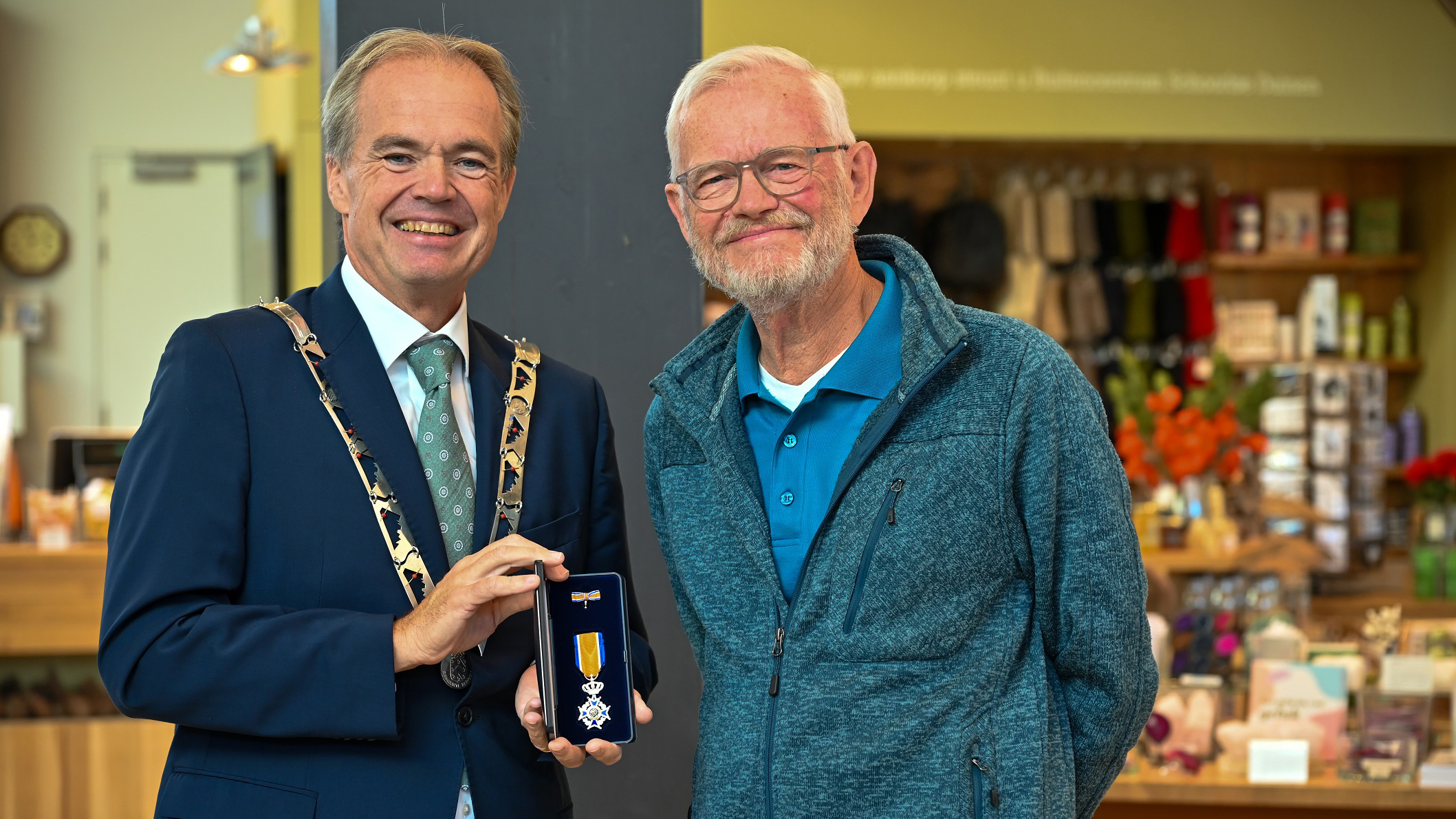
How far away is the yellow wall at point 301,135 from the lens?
6.58 metres

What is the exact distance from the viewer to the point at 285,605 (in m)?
1.43

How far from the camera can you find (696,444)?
1729mm

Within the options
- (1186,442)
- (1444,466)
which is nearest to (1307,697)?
(1186,442)

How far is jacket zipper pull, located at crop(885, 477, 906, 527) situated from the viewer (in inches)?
60.1

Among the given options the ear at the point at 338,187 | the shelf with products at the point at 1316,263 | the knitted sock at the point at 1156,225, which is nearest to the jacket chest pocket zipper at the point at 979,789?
the ear at the point at 338,187

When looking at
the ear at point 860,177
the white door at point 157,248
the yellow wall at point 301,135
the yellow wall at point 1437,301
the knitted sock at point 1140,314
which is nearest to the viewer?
the ear at point 860,177

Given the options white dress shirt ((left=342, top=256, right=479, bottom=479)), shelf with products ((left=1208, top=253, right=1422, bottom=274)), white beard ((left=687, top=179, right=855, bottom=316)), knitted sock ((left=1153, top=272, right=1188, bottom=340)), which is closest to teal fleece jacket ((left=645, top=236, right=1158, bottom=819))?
white beard ((left=687, top=179, right=855, bottom=316))

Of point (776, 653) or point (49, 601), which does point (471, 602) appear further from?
point (49, 601)

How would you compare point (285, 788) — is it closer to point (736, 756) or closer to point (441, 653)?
point (441, 653)

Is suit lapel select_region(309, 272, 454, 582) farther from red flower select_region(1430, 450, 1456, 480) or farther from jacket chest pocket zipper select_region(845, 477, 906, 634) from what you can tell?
red flower select_region(1430, 450, 1456, 480)

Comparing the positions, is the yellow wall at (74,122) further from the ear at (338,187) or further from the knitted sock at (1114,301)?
the ear at (338,187)

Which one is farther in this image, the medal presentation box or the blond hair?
the blond hair

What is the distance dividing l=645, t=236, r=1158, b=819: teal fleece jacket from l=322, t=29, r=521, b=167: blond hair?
0.55 m

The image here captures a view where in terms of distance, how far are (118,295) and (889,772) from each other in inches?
283
